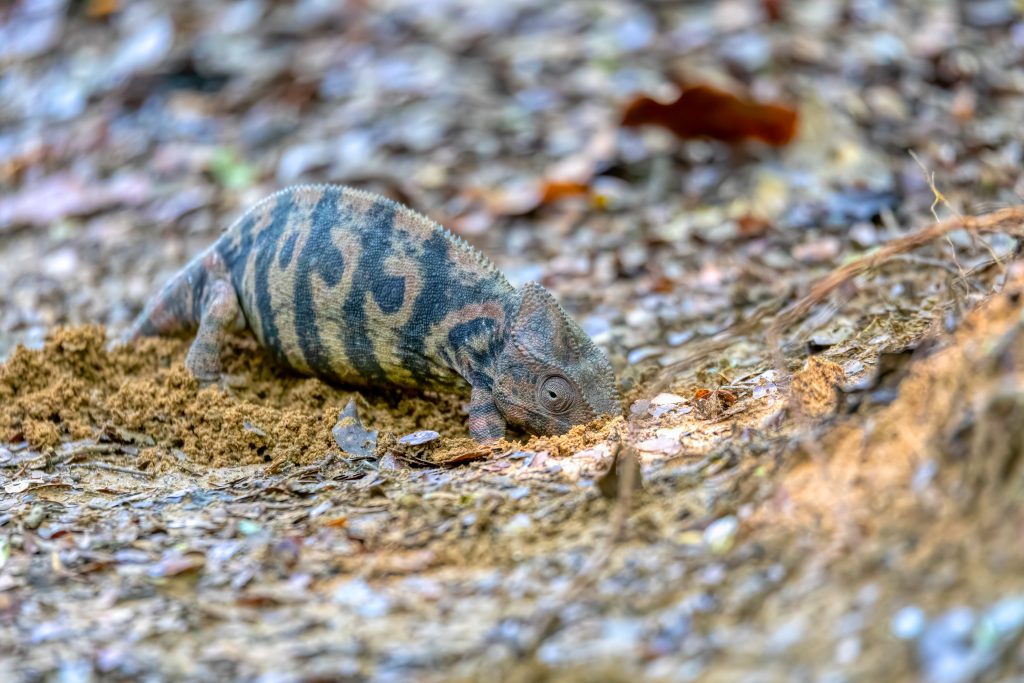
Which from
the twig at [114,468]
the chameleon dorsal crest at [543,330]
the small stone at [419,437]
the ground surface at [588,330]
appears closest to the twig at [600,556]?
the ground surface at [588,330]

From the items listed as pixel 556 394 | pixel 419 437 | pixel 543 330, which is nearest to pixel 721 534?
pixel 556 394

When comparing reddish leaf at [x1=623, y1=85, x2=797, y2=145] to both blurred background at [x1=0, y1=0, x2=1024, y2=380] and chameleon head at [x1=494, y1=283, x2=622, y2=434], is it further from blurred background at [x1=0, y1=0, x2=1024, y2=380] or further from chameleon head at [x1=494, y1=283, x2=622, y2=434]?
chameleon head at [x1=494, y1=283, x2=622, y2=434]

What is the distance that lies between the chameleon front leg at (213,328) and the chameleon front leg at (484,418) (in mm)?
1275

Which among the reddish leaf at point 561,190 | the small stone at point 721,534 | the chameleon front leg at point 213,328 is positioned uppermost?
the small stone at point 721,534

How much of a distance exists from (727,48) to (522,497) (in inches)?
234

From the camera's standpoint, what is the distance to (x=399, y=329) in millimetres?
4793

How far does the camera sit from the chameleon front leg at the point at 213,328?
5.18 metres

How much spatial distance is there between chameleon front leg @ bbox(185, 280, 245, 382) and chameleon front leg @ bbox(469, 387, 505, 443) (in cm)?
127

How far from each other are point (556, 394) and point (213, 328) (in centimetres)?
169

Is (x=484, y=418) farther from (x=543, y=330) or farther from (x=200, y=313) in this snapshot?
(x=200, y=313)

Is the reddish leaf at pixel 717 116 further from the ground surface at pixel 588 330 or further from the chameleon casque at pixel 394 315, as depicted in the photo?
the chameleon casque at pixel 394 315

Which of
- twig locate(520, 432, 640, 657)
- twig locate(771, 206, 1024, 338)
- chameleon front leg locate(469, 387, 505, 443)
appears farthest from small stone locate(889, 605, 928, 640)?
chameleon front leg locate(469, 387, 505, 443)

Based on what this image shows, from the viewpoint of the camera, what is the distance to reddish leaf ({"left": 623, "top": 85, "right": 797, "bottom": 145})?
25.0 ft

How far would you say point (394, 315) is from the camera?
4793 mm
